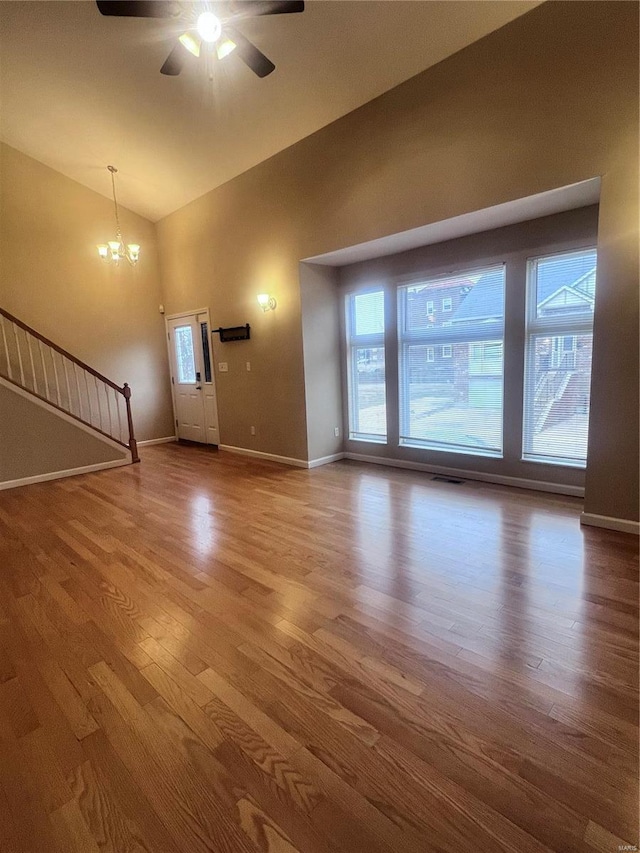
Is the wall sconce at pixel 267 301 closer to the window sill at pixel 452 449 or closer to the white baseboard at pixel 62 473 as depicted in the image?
the window sill at pixel 452 449

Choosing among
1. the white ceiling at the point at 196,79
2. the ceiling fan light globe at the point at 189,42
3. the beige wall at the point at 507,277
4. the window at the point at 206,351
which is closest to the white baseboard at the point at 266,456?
the window at the point at 206,351

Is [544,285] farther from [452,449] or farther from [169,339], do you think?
[169,339]

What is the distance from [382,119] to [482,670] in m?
4.45

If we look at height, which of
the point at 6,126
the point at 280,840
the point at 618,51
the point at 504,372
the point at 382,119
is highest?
the point at 6,126

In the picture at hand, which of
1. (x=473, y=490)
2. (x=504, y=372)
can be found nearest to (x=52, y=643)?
(x=473, y=490)

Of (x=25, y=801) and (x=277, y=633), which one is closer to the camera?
(x=25, y=801)

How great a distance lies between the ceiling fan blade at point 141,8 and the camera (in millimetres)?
2408

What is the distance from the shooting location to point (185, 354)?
7.15 metres

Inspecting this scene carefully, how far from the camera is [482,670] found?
1.80 meters

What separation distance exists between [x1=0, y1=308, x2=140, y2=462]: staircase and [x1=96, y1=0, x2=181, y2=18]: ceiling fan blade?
3807mm

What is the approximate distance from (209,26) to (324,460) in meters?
4.21

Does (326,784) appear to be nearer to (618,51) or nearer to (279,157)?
(618,51)

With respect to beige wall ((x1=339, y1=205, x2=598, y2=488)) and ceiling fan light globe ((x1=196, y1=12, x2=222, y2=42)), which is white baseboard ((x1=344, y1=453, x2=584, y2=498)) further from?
ceiling fan light globe ((x1=196, y1=12, x2=222, y2=42))

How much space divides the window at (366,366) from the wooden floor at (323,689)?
2184mm
